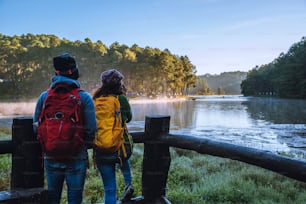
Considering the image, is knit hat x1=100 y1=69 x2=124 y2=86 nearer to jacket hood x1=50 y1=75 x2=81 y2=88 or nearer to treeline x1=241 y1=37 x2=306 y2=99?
jacket hood x1=50 y1=75 x2=81 y2=88

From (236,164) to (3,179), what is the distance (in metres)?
4.66

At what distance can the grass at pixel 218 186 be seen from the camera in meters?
4.16

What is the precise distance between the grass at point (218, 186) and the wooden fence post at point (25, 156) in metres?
1.62

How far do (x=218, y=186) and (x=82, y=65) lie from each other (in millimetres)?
65526

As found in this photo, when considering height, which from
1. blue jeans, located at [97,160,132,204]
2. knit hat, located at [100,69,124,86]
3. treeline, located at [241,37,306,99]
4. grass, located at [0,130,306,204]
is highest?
treeline, located at [241,37,306,99]

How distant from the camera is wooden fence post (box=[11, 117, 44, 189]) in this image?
2545 millimetres

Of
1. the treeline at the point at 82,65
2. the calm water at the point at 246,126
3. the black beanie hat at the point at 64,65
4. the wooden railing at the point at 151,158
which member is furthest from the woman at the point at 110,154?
the treeline at the point at 82,65

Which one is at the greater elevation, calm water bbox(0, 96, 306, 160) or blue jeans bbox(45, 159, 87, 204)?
blue jeans bbox(45, 159, 87, 204)

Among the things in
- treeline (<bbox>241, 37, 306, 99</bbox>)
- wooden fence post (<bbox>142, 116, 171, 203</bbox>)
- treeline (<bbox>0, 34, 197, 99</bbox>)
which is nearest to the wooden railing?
wooden fence post (<bbox>142, 116, 171, 203</bbox>)

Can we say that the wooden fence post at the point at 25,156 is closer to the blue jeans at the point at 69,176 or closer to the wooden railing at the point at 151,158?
the wooden railing at the point at 151,158

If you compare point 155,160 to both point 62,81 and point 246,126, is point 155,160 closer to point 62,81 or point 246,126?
point 62,81

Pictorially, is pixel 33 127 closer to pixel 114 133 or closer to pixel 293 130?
pixel 114 133

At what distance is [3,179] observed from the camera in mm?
5438

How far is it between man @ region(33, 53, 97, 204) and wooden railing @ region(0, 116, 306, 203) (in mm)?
162
